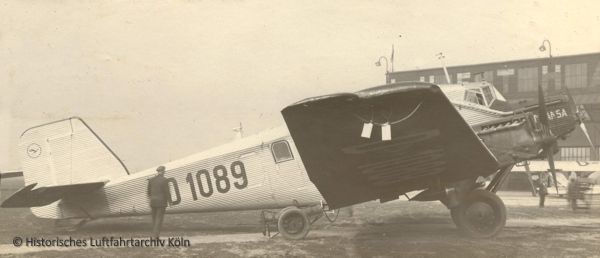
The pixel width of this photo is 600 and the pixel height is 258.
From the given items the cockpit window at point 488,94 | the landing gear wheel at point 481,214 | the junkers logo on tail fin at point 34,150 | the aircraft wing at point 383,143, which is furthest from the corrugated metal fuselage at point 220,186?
the cockpit window at point 488,94

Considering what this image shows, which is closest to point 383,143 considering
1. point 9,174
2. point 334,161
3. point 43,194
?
point 334,161

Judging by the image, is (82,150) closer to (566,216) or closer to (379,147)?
(379,147)

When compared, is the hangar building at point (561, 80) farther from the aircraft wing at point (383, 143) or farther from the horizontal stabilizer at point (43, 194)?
the horizontal stabilizer at point (43, 194)

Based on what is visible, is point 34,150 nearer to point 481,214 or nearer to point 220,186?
point 220,186

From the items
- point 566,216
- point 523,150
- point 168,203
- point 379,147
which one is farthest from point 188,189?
point 566,216

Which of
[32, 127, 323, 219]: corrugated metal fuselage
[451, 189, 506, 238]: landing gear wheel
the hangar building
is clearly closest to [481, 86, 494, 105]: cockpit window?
[451, 189, 506, 238]: landing gear wheel

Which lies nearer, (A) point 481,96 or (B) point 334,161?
(B) point 334,161

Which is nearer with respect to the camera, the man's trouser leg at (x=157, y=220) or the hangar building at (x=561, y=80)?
the man's trouser leg at (x=157, y=220)
